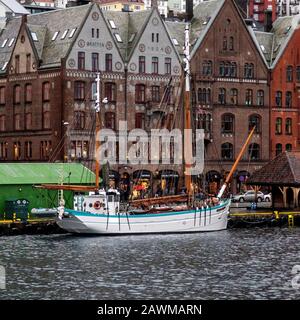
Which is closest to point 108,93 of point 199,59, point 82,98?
point 82,98

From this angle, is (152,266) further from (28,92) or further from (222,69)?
(222,69)

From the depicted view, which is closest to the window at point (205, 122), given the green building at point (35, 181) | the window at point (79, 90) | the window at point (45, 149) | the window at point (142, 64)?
the window at point (142, 64)

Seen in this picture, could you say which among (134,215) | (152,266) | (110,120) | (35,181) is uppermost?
(110,120)

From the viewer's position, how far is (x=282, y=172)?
416ft

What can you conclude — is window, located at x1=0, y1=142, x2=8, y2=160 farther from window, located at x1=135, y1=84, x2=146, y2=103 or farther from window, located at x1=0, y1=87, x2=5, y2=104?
window, located at x1=135, y1=84, x2=146, y2=103

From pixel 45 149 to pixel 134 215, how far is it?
37.1 m

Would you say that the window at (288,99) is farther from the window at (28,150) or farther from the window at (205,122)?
the window at (28,150)

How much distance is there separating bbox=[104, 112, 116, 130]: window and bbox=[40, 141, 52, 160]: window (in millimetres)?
7135

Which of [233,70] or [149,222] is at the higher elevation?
[233,70]

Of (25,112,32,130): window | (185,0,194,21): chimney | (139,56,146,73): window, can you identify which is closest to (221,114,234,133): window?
(139,56,146,73): window

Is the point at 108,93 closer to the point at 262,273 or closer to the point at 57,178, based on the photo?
the point at 57,178

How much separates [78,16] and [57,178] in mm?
31296

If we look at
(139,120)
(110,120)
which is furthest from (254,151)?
(110,120)

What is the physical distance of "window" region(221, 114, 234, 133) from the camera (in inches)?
6024
